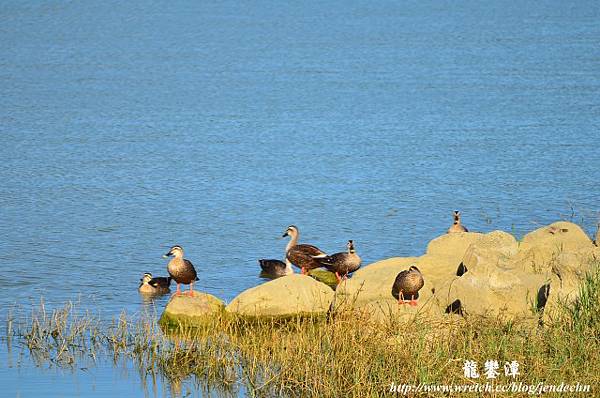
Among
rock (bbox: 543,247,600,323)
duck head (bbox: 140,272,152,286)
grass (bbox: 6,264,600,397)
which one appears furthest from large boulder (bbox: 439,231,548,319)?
duck head (bbox: 140,272,152,286)

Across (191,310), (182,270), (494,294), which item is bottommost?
(494,294)

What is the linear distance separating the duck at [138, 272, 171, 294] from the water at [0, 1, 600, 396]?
0.31 metres

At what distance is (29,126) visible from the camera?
36125 millimetres

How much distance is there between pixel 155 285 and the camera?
20.4 meters

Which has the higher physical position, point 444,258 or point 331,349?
point 444,258

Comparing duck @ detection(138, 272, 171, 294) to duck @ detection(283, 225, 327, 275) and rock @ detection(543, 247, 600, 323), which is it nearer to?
duck @ detection(283, 225, 327, 275)

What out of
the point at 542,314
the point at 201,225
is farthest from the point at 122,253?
the point at 542,314

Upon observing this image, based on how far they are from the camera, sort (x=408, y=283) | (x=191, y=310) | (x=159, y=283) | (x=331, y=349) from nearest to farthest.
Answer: (x=331, y=349)
(x=408, y=283)
(x=191, y=310)
(x=159, y=283)

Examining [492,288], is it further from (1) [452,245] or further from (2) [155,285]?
(2) [155,285]

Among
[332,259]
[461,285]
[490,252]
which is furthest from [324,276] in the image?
[461,285]

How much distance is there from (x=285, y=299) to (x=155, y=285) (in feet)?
11.6

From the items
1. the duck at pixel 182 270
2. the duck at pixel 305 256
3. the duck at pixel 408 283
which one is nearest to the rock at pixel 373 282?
the duck at pixel 408 283

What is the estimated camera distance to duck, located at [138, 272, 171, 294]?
20.4 meters

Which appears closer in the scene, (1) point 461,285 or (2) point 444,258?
(1) point 461,285
